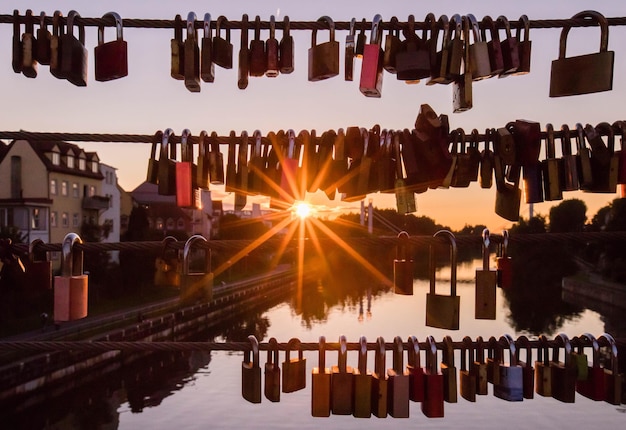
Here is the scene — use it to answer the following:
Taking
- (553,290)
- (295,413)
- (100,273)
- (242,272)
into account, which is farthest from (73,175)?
(553,290)

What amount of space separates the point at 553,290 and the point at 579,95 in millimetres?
83627

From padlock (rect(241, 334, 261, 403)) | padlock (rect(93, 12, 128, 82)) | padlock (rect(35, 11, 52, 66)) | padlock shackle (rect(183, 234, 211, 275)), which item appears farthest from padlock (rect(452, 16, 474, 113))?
padlock (rect(35, 11, 52, 66))

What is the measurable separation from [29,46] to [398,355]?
2839 millimetres

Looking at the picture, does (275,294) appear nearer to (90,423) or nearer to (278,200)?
(90,423)

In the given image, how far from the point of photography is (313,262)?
431ft

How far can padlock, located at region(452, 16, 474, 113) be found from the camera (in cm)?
355

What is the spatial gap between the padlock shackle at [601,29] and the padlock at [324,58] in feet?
4.48

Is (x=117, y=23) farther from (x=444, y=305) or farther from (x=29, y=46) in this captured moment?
(x=444, y=305)

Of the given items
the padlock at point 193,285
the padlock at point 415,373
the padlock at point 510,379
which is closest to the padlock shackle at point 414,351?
the padlock at point 415,373

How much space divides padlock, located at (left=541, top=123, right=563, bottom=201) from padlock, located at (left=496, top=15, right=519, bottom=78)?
43 cm

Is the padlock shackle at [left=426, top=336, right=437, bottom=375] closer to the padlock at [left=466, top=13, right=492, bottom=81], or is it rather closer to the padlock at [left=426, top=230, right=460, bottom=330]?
the padlock at [left=426, top=230, right=460, bottom=330]

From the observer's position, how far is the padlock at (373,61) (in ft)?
11.9

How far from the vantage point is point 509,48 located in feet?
11.9

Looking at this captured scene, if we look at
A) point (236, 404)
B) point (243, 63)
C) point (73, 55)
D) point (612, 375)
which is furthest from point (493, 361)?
point (236, 404)
